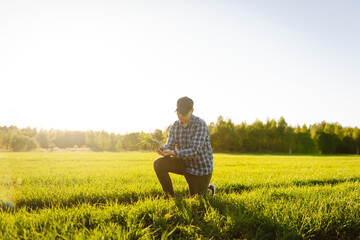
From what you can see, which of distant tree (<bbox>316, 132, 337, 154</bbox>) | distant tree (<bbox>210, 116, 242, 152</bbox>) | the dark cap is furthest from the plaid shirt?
distant tree (<bbox>316, 132, 337, 154</bbox>)

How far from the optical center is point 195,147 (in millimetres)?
4516

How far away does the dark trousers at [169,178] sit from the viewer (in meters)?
4.72

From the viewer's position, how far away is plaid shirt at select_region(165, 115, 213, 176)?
4.49m

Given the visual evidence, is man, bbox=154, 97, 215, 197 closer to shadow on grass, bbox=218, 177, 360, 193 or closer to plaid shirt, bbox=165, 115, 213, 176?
plaid shirt, bbox=165, 115, 213, 176

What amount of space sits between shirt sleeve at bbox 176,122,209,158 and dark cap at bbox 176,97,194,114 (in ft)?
1.58

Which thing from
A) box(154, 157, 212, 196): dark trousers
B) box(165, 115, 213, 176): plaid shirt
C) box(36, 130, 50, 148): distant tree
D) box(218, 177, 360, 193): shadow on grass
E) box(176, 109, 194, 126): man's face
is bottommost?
box(36, 130, 50, 148): distant tree

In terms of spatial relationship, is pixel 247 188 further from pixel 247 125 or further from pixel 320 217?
pixel 247 125

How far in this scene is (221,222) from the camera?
10.6ft

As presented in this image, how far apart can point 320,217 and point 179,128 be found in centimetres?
310

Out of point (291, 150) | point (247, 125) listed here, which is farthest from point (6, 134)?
point (291, 150)

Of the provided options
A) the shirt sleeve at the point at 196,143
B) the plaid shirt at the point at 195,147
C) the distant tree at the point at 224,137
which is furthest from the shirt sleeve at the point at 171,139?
the distant tree at the point at 224,137

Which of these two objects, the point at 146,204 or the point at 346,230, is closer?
the point at 346,230

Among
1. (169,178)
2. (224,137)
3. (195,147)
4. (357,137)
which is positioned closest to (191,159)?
(195,147)

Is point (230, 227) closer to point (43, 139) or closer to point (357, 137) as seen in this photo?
point (357, 137)
